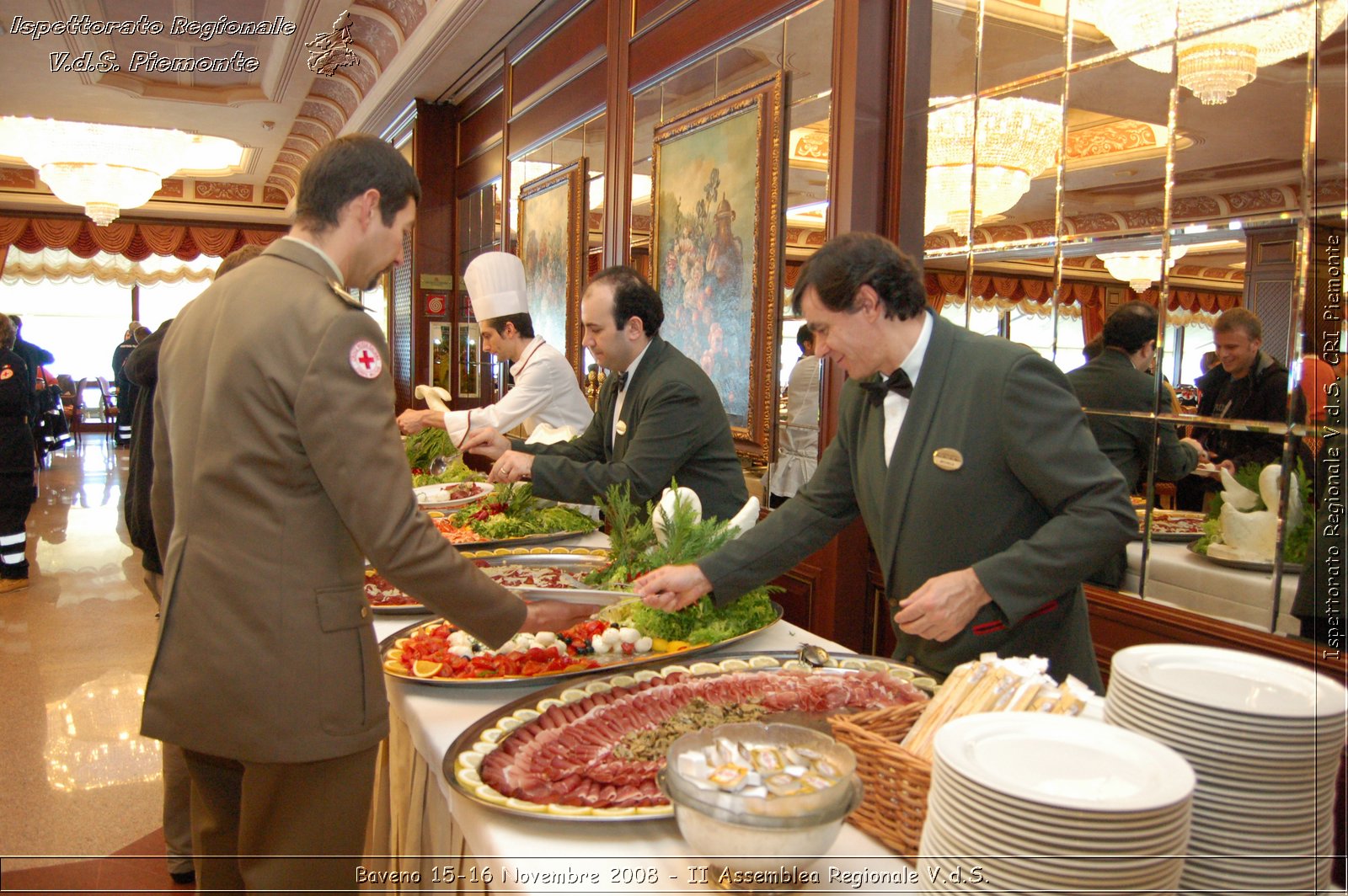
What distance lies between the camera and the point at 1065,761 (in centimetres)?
86

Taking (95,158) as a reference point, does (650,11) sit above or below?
below

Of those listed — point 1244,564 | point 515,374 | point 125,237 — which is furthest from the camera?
point 125,237

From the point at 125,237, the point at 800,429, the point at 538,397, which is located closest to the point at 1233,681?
the point at 800,429

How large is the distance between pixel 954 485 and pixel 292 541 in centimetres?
111

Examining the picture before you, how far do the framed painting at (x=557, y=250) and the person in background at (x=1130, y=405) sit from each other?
328 centimetres

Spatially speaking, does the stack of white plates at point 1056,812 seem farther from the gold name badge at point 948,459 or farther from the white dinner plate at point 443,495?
the white dinner plate at point 443,495

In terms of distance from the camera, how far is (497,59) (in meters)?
6.56

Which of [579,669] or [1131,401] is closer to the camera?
[579,669]

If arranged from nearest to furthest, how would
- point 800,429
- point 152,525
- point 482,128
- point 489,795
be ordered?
point 489,795 → point 152,525 → point 800,429 → point 482,128

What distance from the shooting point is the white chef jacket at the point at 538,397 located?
13.1 ft

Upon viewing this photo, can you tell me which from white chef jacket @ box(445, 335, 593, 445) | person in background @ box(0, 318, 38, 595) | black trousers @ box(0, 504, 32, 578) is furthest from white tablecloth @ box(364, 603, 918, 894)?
black trousers @ box(0, 504, 32, 578)

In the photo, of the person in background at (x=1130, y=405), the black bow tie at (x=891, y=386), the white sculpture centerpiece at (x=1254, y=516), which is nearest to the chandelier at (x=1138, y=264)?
the person in background at (x=1130, y=405)

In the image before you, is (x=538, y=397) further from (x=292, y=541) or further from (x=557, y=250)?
(x=292, y=541)

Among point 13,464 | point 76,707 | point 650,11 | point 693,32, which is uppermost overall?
point 650,11
